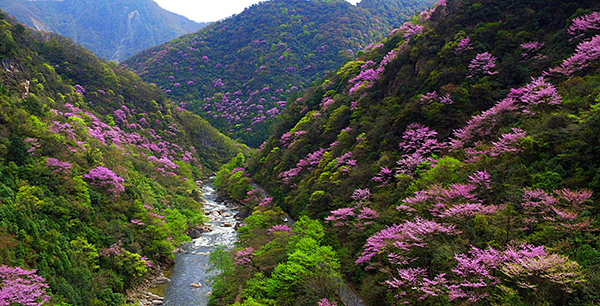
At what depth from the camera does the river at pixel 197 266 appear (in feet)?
86.7

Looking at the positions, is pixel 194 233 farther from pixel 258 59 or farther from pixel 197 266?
pixel 258 59

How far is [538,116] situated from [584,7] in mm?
15080

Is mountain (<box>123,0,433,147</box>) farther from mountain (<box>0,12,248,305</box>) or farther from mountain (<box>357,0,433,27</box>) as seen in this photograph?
mountain (<box>0,12,248,305</box>)

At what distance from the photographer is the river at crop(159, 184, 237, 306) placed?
1040 inches

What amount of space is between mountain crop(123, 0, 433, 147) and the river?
59239 mm

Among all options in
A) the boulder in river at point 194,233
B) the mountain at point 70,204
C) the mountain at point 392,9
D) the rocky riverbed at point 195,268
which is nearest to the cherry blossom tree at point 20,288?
the mountain at point 70,204

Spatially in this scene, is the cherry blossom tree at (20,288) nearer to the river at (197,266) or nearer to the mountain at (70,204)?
the mountain at (70,204)

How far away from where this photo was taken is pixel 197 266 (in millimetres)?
33125

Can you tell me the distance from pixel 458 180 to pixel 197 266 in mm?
27473

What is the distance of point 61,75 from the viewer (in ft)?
208

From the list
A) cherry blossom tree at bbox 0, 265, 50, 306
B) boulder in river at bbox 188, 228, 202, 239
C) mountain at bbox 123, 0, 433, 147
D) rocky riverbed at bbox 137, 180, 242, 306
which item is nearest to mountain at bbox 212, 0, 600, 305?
rocky riverbed at bbox 137, 180, 242, 306

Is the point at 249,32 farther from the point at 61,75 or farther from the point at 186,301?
the point at 186,301

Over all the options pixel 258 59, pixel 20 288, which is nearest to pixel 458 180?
pixel 20 288

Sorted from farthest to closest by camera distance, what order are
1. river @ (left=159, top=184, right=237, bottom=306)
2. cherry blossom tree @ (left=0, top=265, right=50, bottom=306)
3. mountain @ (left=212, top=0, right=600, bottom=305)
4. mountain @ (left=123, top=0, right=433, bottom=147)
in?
mountain @ (left=123, top=0, right=433, bottom=147), river @ (left=159, top=184, right=237, bottom=306), cherry blossom tree @ (left=0, top=265, right=50, bottom=306), mountain @ (left=212, top=0, right=600, bottom=305)
